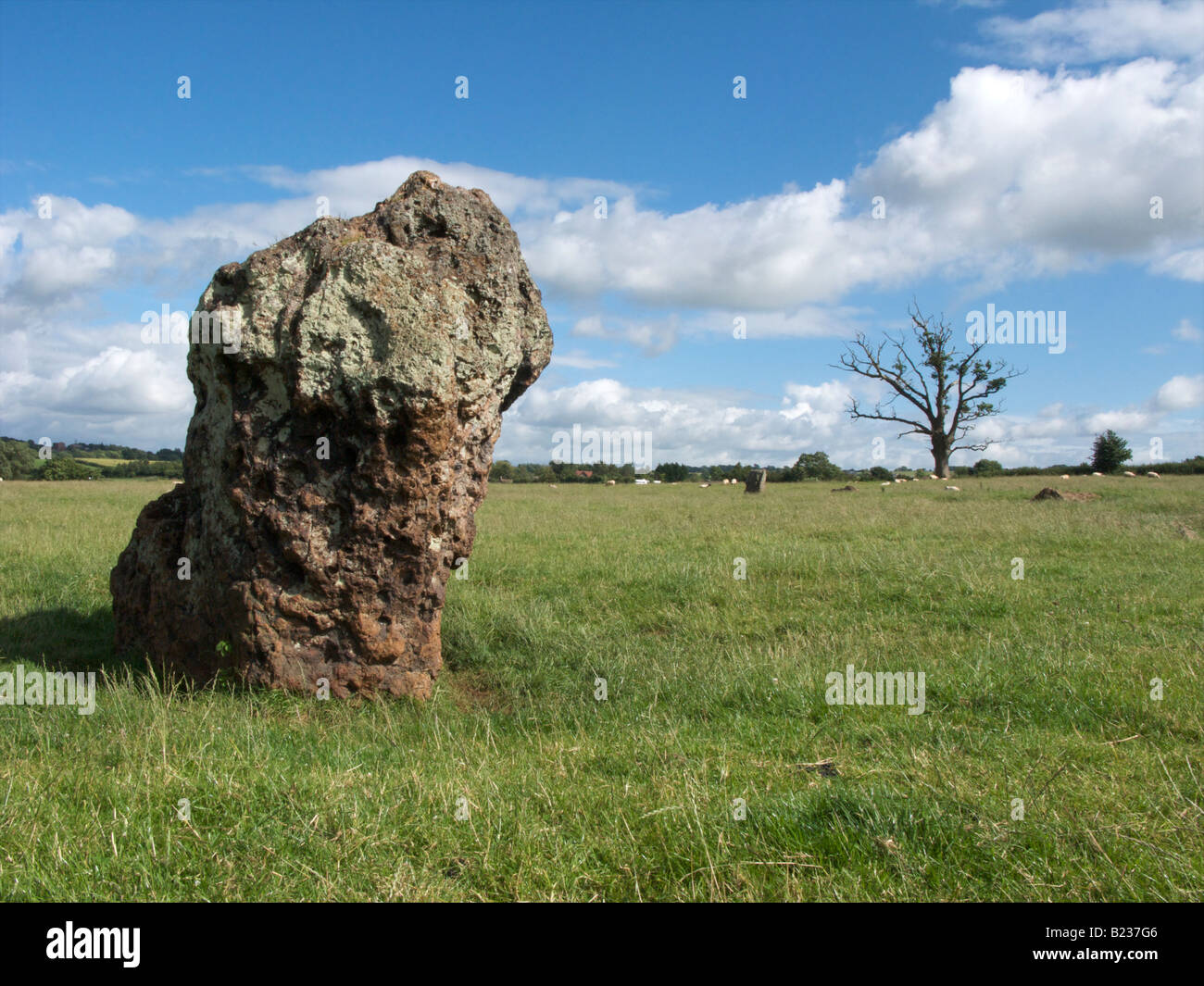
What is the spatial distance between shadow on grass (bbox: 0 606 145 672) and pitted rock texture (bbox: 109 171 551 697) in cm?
158

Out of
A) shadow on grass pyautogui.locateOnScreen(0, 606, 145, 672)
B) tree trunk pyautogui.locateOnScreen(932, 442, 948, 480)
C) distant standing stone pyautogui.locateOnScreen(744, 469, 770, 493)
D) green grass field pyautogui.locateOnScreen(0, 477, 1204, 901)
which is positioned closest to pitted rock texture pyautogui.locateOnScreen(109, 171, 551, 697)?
green grass field pyautogui.locateOnScreen(0, 477, 1204, 901)

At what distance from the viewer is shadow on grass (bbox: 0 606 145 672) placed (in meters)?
8.66

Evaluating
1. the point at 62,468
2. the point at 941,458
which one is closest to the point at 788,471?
the point at 941,458

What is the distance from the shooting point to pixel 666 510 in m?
24.0

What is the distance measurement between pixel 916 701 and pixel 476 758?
3.72m

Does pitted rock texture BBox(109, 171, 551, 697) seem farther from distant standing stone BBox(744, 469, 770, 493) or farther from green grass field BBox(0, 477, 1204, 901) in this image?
distant standing stone BBox(744, 469, 770, 493)

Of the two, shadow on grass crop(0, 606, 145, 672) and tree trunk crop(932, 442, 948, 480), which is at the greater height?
tree trunk crop(932, 442, 948, 480)

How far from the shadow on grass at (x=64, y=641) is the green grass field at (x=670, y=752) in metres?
0.04

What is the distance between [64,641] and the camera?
9469mm

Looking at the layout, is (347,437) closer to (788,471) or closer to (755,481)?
(755,481)

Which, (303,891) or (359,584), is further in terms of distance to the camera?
(359,584)

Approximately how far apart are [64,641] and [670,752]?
769cm
